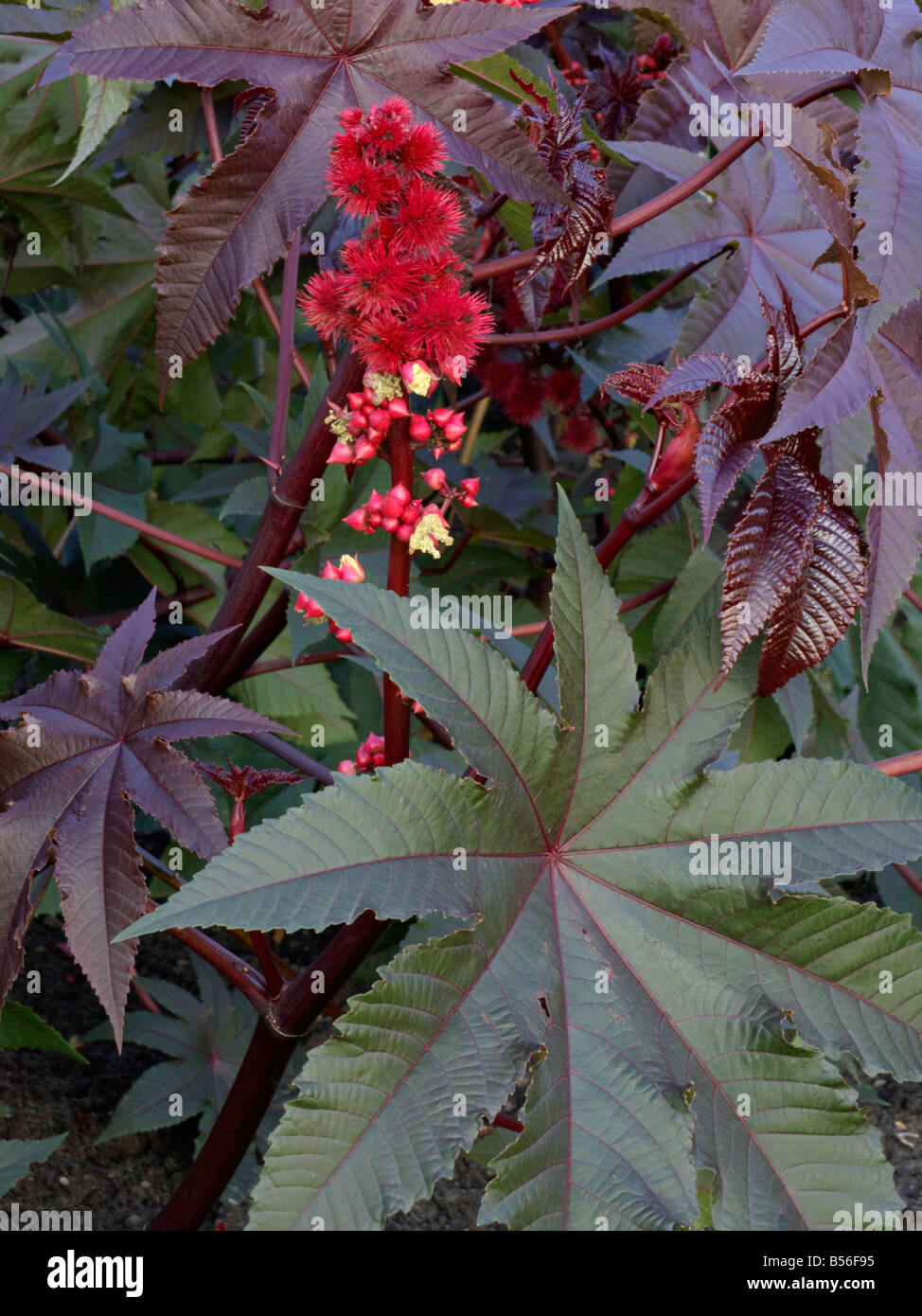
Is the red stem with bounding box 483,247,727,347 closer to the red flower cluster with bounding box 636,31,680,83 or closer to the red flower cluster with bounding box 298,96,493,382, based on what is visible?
the red flower cluster with bounding box 298,96,493,382

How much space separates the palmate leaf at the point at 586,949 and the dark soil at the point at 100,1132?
1.85 feet

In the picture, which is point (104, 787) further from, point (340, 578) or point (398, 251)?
point (398, 251)

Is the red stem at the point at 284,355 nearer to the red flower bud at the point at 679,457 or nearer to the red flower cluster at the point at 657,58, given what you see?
the red flower bud at the point at 679,457

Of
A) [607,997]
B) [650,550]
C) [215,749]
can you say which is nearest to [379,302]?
[607,997]

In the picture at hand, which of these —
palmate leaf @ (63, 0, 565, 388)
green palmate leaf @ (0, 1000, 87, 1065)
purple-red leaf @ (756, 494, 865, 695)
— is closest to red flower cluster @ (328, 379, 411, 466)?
palmate leaf @ (63, 0, 565, 388)

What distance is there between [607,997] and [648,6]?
30.5 inches

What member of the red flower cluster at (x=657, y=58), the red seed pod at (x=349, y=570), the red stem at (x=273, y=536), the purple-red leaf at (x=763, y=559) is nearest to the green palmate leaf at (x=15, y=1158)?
the red stem at (x=273, y=536)

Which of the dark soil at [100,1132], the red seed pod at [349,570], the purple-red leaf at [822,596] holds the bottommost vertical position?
the dark soil at [100,1132]

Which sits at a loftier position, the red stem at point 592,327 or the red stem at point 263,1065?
the red stem at point 592,327

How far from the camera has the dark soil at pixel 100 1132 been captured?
1152 millimetres

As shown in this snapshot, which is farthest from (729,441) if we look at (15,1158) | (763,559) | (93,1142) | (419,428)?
(93,1142)

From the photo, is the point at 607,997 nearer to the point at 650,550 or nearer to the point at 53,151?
the point at 650,550

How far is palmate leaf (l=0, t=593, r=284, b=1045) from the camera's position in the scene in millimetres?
670

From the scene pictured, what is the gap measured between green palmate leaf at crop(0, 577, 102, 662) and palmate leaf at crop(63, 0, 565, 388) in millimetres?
445
